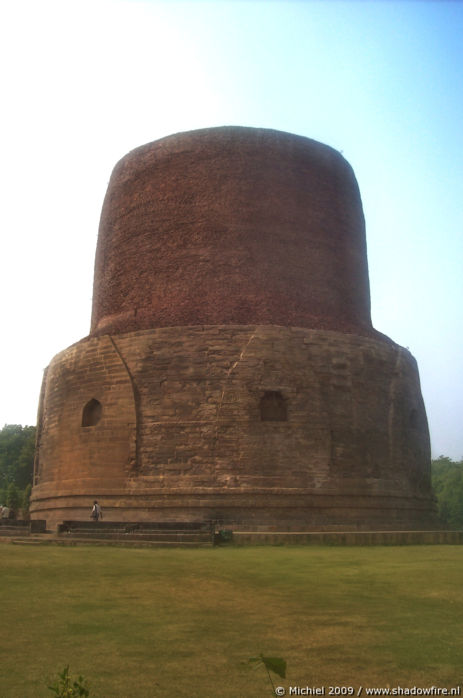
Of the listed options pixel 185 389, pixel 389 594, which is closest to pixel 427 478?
pixel 185 389

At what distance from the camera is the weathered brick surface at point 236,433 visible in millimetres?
14828

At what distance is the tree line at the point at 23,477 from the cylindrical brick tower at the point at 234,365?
57.3 ft

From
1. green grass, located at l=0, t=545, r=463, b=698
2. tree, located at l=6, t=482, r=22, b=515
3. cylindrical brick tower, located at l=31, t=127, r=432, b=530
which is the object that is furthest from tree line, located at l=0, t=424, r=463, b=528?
green grass, located at l=0, t=545, r=463, b=698

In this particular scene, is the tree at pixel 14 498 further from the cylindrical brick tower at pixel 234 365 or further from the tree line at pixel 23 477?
the cylindrical brick tower at pixel 234 365

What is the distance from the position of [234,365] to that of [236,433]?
1.50 metres

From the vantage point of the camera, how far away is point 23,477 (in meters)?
37.8

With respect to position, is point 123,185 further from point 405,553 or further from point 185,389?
point 405,553

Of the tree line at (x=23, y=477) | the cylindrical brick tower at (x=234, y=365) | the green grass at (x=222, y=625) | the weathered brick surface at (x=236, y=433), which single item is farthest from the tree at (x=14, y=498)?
the green grass at (x=222, y=625)

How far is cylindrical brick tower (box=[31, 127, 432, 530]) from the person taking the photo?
15.0 m

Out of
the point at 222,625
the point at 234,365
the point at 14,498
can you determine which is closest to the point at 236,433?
the point at 234,365

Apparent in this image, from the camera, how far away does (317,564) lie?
797cm

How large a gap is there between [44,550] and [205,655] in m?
6.78

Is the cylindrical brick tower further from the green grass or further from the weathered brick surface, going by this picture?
the green grass

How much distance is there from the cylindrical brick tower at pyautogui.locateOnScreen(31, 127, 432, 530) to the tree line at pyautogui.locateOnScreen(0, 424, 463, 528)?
17.5 meters
